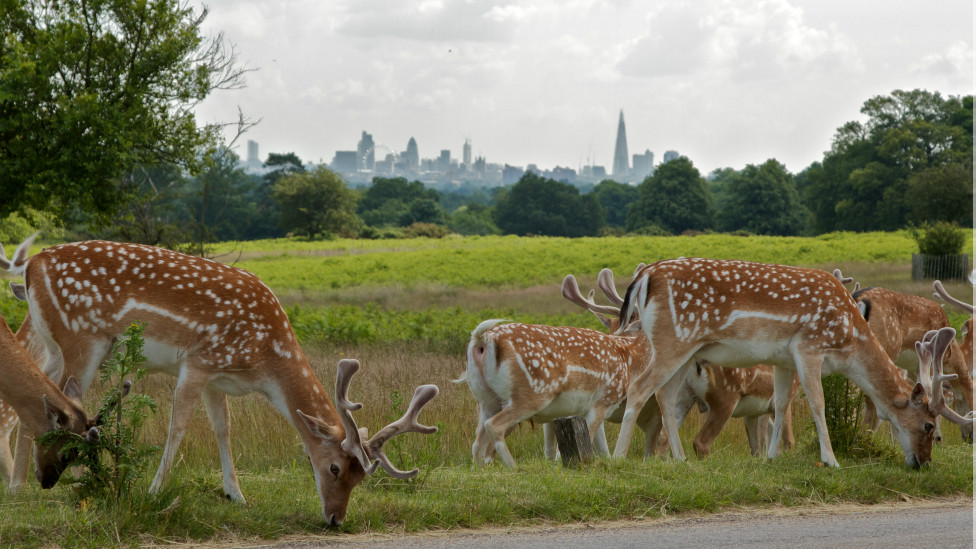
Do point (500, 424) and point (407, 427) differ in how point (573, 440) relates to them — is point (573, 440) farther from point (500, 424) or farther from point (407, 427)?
point (407, 427)

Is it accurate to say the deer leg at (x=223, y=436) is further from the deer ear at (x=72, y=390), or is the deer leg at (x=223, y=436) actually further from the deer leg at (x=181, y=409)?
the deer ear at (x=72, y=390)

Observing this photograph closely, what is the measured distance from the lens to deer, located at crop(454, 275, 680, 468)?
329 inches

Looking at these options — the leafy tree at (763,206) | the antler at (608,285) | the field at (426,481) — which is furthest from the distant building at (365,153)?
the leafy tree at (763,206)

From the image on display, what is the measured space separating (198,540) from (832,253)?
45.9 meters

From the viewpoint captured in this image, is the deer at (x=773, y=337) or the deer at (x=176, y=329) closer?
the deer at (x=176, y=329)

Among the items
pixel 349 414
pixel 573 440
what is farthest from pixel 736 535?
pixel 349 414

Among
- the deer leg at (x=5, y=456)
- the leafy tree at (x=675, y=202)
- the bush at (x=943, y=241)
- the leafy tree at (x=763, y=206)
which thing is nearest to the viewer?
the deer leg at (x=5, y=456)

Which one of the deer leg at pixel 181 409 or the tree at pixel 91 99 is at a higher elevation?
the tree at pixel 91 99

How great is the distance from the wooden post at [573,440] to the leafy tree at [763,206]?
3558 inches

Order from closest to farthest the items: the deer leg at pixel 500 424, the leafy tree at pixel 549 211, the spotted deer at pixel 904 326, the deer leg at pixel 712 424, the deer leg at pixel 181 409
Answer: the deer leg at pixel 181 409, the deer leg at pixel 500 424, the deer leg at pixel 712 424, the spotted deer at pixel 904 326, the leafy tree at pixel 549 211

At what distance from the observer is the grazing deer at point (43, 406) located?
5570 mm

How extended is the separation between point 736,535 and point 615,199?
132 meters

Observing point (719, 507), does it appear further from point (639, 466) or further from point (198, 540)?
point (198, 540)

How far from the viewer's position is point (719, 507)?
680cm
